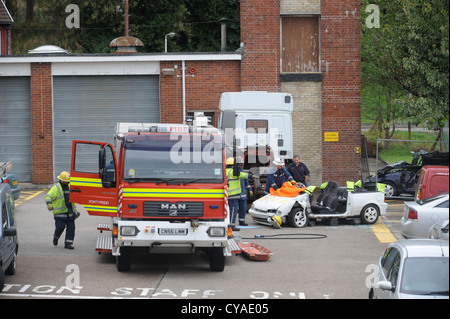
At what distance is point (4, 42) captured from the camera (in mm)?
43406

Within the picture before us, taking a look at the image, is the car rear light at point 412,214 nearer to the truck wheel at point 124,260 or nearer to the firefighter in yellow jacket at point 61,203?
the truck wheel at point 124,260

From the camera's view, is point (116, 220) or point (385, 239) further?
point (385, 239)

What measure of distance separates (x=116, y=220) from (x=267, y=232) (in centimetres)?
578

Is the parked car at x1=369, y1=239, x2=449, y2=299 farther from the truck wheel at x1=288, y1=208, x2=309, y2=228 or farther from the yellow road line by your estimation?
the truck wheel at x1=288, y1=208, x2=309, y2=228

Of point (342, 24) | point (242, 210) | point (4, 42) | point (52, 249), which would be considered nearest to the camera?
point (52, 249)

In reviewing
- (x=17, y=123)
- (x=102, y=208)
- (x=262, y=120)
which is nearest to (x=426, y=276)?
(x=102, y=208)

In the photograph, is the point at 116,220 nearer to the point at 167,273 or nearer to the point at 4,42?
the point at 167,273

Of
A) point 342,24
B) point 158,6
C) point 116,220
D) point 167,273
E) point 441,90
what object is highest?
point 158,6

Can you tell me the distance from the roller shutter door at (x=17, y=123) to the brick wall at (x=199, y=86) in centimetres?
514

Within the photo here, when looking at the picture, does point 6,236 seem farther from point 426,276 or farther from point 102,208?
point 426,276

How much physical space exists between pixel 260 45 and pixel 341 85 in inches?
127

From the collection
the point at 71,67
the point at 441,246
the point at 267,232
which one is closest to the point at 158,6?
the point at 71,67

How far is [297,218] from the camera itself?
64.8 ft

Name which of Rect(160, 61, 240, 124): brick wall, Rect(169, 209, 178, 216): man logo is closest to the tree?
Rect(160, 61, 240, 124): brick wall
